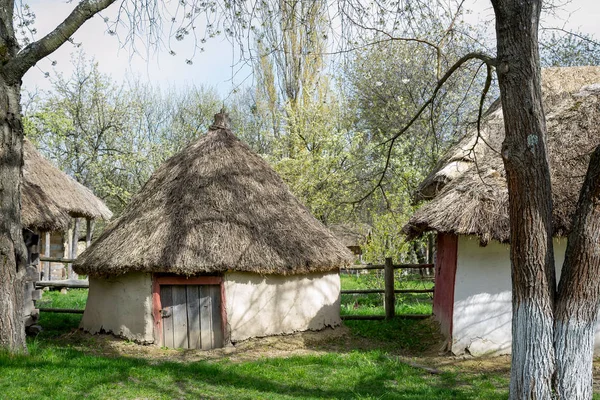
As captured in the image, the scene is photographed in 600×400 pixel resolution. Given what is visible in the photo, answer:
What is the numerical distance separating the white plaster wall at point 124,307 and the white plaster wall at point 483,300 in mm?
4957

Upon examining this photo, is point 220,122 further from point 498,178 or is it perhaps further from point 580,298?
point 580,298

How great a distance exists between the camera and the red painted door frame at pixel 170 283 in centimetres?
1021

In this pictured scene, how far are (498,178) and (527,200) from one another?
4.39m

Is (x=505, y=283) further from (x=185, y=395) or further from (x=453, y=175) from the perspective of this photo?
(x=185, y=395)

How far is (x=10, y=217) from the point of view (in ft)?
25.7

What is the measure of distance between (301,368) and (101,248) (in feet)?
14.6

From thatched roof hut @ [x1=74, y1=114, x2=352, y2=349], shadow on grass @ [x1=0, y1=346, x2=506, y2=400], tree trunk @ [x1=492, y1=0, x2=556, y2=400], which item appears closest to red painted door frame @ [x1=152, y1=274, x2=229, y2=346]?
thatched roof hut @ [x1=74, y1=114, x2=352, y2=349]

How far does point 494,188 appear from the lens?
31.1 ft

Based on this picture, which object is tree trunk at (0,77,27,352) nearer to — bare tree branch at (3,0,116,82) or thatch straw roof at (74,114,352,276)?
bare tree branch at (3,0,116,82)

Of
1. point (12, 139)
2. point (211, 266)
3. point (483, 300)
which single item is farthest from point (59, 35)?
point (483, 300)

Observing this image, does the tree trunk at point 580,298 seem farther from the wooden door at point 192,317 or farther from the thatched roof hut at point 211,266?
the wooden door at point 192,317

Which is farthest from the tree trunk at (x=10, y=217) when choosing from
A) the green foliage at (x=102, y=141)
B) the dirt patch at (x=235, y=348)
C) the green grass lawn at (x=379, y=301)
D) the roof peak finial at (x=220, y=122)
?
the green foliage at (x=102, y=141)

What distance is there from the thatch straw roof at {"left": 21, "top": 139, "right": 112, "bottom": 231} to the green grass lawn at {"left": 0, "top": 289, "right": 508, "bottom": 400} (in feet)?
9.26

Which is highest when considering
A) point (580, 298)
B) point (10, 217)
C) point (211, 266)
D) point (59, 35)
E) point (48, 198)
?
point (59, 35)
